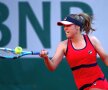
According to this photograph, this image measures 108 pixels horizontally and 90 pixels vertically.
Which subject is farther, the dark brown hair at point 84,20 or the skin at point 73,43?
the dark brown hair at point 84,20

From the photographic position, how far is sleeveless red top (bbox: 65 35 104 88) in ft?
16.0

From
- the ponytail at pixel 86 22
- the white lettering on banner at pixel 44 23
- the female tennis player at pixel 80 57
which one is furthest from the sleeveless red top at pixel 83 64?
the white lettering on banner at pixel 44 23

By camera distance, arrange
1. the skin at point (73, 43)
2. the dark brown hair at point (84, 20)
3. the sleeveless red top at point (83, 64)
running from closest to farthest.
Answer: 1. the sleeveless red top at point (83, 64)
2. the skin at point (73, 43)
3. the dark brown hair at point (84, 20)

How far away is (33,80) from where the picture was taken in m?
7.12

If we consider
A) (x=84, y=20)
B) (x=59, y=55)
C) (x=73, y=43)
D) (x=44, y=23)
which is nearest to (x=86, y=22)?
(x=84, y=20)

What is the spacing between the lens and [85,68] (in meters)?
4.90

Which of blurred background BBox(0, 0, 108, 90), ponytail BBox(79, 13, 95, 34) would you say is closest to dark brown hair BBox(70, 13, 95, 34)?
ponytail BBox(79, 13, 95, 34)

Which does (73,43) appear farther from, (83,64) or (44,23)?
(44,23)

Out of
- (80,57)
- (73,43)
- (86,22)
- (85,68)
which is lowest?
(85,68)

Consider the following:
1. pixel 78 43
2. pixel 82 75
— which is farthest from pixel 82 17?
pixel 82 75

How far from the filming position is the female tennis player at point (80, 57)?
16.0 feet

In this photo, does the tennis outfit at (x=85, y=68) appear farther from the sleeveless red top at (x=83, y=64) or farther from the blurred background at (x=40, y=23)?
A: the blurred background at (x=40, y=23)

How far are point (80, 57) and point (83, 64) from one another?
0.08 m

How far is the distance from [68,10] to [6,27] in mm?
876
